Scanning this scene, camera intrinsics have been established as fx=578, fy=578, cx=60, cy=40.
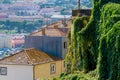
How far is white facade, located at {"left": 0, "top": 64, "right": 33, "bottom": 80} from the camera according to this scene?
44.0 m

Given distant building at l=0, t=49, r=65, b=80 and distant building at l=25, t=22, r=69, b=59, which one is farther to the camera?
distant building at l=25, t=22, r=69, b=59

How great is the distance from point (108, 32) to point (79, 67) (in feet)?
20.9

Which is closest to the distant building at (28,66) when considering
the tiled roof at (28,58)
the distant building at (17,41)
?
the tiled roof at (28,58)

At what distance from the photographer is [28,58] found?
44.9 m

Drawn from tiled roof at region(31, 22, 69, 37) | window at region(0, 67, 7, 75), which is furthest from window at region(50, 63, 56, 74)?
tiled roof at region(31, 22, 69, 37)

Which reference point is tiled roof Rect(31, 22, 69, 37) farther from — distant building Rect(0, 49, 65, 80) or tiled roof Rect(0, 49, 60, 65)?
distant building Rect(0, 49, 65, 80)

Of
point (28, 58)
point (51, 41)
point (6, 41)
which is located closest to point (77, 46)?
point (28, 58)

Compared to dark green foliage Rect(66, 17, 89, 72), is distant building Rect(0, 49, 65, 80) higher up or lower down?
lower down

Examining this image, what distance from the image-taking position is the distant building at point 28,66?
44.0 metres

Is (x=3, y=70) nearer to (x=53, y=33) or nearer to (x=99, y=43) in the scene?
(x=53, y=33)

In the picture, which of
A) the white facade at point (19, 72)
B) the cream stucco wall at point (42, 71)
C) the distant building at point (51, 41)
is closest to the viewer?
the white facade at point (19, 72)

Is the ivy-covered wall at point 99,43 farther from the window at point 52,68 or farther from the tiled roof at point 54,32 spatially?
the tiled roof at point 54,32


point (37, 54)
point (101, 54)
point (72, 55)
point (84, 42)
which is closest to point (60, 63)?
point (37, 54)

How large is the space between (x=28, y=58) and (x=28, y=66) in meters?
1.10
